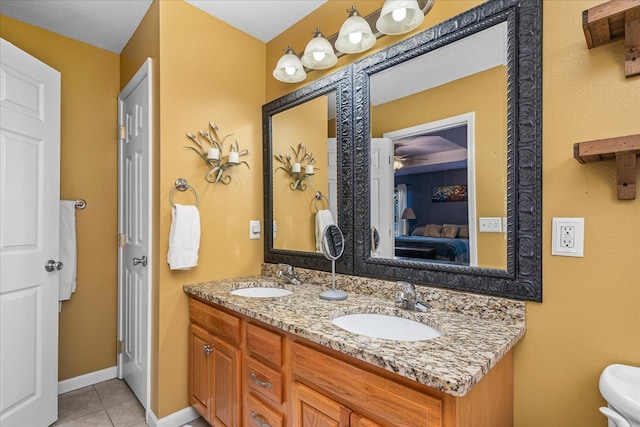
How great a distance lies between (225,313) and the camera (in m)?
1.59

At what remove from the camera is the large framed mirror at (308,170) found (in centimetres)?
174

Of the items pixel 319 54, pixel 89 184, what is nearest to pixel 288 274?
pixel 319 54

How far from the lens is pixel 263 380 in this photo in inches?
53.8

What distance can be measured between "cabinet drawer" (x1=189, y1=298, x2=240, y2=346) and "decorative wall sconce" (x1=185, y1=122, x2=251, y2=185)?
0.75 m

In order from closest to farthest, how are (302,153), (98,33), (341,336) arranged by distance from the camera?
(341,336) → (302,153) → (98,33)

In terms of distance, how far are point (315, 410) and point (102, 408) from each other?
1756 mm

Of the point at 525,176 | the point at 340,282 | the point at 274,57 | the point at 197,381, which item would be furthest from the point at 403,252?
the point at 274,57

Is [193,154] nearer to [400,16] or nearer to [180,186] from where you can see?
[180,186]

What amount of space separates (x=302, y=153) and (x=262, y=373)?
4.06 feet

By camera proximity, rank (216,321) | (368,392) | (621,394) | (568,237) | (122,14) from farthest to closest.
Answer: (122,14) < (216,321) < (568,237) < (368,392) < (621,394)

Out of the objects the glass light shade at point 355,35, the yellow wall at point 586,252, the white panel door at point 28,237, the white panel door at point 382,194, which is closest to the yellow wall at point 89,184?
the white panel door at point 28,237

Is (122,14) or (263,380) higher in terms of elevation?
(122,14)

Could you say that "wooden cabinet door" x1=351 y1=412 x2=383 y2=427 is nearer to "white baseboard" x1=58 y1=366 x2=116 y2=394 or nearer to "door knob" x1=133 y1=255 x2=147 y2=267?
"door knob" x1=133 y1=255 x2=147 y2=267

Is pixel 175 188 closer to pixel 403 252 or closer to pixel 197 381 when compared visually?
pixel 197 381
